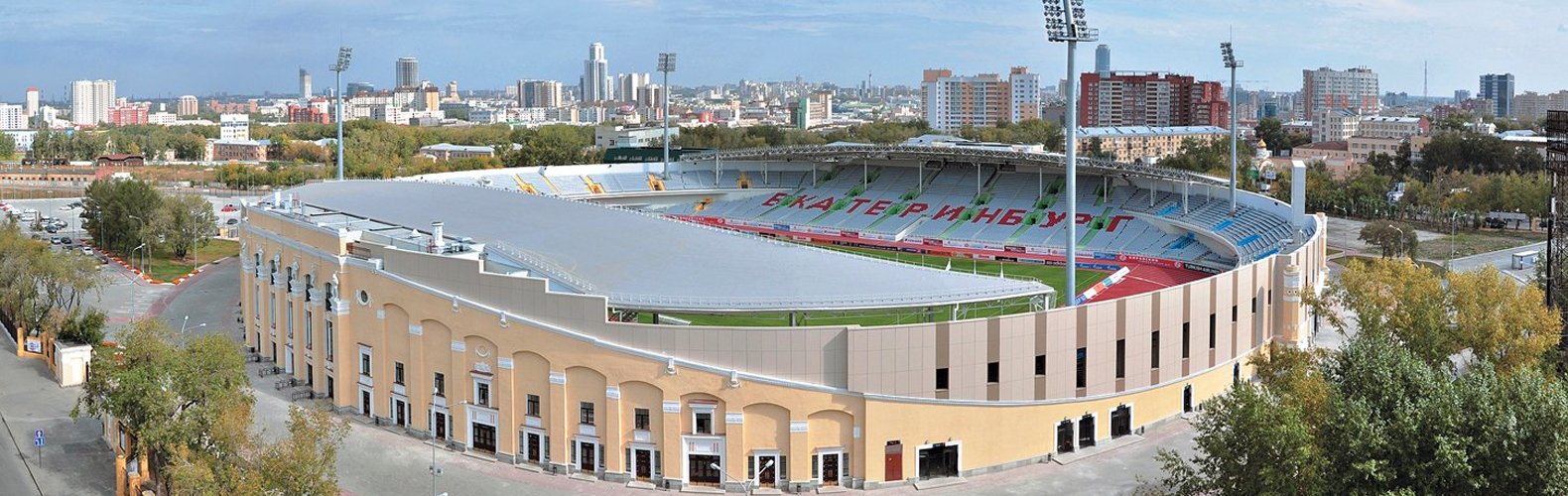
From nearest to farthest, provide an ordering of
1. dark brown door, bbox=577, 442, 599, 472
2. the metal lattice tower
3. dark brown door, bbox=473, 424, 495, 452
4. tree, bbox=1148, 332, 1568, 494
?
tree, bbox=1148, 332, 1568, 494 → dark brown door, bbox=577, 442, 599, 472 → dark brown door, bbox=473, 424, 495, 452 → the metal lattice tower

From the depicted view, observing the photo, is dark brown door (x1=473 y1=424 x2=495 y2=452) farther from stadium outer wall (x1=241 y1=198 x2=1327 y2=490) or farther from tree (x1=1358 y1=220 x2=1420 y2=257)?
tree (x1=1358 y1=220 x2=1420 y2=257)

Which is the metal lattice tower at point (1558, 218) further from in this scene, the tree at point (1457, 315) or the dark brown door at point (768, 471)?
the dark brown door at point (768, 471)

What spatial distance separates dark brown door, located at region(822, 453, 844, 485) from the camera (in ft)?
111

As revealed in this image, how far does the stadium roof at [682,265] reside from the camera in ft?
120

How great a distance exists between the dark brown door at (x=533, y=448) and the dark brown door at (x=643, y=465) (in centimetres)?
303

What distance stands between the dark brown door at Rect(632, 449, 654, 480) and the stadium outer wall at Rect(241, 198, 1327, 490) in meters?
0.05

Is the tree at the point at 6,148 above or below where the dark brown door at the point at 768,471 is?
above

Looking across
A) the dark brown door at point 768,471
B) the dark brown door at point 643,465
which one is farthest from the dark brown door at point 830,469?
the dark brown door at point 643,465

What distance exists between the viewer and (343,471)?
35031 mm

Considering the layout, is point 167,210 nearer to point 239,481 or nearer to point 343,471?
point 343,471

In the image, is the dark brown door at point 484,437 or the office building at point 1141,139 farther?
the office building at point 1141,139

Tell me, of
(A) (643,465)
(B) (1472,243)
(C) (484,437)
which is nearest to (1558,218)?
(A) (643,465)

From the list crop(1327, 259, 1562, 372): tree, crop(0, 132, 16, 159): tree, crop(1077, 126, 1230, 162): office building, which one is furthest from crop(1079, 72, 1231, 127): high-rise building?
crop(1327, 259, 1562, 372): tree

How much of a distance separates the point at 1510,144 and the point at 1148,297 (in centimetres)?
9611
